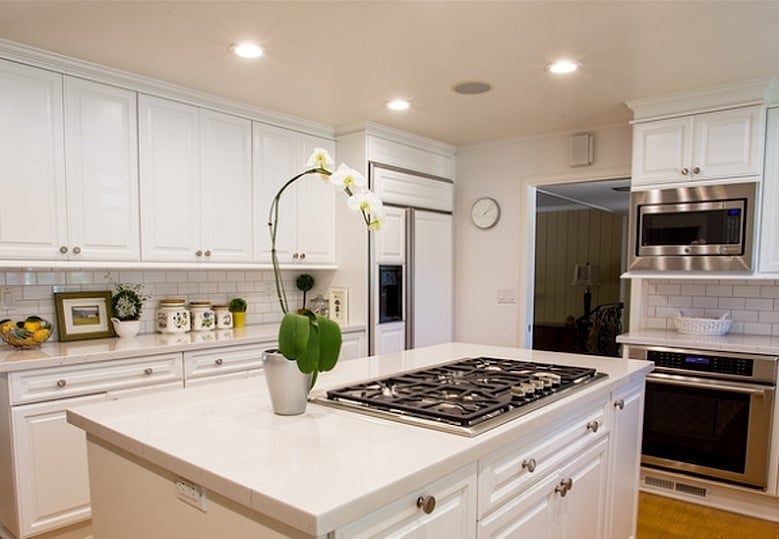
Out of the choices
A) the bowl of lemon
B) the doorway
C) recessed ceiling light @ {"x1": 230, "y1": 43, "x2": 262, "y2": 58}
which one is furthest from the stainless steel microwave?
the doorway

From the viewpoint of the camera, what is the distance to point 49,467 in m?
2.38

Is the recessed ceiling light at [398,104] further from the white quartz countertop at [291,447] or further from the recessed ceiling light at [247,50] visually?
the white quartz countertop at [291,447]

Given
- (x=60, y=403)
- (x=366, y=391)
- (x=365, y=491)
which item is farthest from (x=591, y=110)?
(x=60, y=403)

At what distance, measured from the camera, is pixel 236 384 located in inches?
72.3

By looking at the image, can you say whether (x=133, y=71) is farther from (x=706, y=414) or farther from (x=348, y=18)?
(x=706, y=414)

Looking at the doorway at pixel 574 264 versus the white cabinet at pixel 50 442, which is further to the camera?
the doorway at pixel 574 264

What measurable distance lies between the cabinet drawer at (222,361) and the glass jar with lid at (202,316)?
43 centimetres

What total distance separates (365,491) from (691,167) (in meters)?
3.07

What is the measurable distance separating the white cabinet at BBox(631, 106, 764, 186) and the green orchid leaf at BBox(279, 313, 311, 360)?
→ 2.78 m

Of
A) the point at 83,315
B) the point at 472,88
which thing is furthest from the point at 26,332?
the point at 472,88

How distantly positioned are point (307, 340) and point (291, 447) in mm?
276

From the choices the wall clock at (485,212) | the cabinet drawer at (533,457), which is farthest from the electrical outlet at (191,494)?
the wall clock at (485,212)

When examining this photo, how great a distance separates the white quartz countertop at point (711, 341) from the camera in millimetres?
2803

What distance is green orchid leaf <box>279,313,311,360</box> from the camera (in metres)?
1.33
